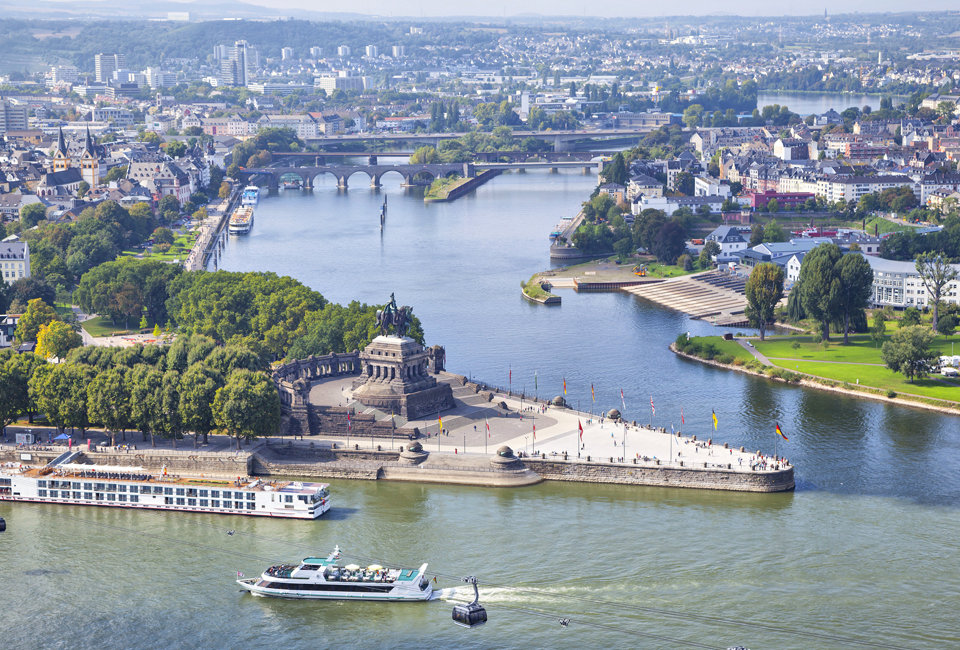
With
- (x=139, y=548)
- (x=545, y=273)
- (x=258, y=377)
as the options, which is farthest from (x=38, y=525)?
Result: (x=545, y=273)

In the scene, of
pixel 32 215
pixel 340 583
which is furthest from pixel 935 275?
pixel 32 215

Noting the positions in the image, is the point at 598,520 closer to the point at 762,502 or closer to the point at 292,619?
the point at 762,502

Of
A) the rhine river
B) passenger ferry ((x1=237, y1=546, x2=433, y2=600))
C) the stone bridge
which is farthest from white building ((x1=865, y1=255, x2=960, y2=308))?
the stone bridge

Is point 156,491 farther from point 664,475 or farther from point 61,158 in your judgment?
point 61,158

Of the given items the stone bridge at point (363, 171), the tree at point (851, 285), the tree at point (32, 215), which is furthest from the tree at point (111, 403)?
the stone bridge at point (363, 171)

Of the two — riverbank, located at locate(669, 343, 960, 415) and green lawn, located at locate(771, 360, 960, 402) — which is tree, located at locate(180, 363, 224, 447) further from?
green lawn, located at locate(771, 360, 960, 402)

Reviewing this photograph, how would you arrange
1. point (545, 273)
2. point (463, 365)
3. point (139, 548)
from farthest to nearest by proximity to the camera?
point (545, 273), point (463, 365), point (139, 548)

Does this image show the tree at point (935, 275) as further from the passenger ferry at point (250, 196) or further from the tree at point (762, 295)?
the passenger ferry at point (250, 196)
